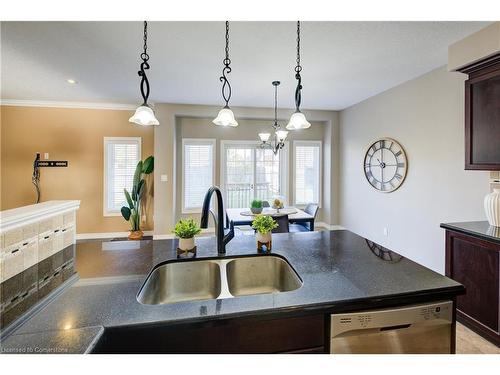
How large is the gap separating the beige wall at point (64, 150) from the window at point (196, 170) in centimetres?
83

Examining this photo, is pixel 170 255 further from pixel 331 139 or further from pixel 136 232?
pixel 331 139

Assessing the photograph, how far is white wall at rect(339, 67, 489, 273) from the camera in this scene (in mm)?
2779

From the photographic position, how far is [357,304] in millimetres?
915

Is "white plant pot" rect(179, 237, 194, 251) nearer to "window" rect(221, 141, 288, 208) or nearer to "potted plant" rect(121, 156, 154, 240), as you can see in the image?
"potted plant" rect(121, 156, 154, 240)

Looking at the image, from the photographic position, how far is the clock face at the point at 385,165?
143 inches

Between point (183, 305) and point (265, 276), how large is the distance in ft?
2.03

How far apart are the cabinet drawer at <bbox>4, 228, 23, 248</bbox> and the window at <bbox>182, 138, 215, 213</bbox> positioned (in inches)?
157

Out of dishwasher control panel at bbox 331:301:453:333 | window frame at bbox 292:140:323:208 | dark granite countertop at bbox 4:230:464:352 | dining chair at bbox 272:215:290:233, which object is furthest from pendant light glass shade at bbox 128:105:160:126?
window frame at bbox 292:140:323:208

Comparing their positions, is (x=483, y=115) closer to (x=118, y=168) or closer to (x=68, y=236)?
(x=68, y=236)

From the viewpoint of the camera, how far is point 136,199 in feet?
15.5

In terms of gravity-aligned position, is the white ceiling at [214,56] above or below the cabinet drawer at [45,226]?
above

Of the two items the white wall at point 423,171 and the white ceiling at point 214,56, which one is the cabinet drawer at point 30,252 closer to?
the white ceiling at point 214,56

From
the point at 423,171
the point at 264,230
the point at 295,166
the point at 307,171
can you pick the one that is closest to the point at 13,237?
the point at 264,230

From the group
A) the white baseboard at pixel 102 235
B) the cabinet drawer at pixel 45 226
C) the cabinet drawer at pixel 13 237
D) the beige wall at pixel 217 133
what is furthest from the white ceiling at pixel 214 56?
the white baseboard at pixel 102 235
